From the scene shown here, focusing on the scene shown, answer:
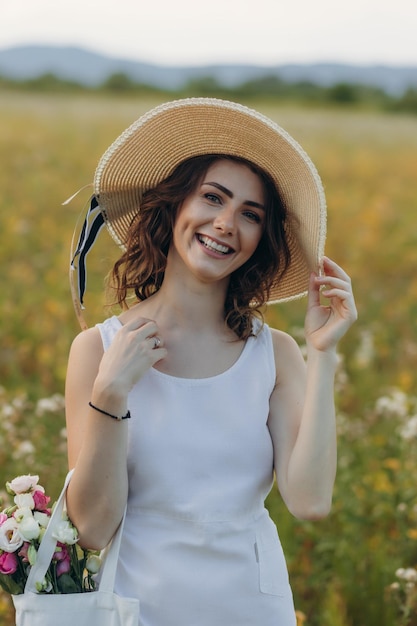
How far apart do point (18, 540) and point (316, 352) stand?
75 cm

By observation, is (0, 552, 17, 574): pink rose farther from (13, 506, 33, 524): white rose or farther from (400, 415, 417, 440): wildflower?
(400, 415, 417, 440): wildflower

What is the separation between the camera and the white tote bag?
6.38ft

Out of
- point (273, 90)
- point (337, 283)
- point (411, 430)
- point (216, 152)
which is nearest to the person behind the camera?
point (337, 283)

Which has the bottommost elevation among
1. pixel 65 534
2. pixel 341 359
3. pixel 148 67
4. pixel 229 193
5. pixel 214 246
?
pixel 148 67

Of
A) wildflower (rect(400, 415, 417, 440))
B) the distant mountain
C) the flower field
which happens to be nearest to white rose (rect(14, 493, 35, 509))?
the flower field

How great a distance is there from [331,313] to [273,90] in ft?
107

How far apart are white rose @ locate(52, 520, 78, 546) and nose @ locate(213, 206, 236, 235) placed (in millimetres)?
687

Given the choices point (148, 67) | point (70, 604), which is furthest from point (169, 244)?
point (148, 67)

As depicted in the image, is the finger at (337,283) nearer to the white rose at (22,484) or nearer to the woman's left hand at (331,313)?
the woman's left hand at (331,313)

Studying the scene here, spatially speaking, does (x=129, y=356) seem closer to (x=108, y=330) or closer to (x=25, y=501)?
(x=108, y=330)

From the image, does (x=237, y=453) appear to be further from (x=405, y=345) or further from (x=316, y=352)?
(x=405, y=345)

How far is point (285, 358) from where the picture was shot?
2.34m

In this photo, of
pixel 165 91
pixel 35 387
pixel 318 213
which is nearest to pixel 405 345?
pixel 35 387

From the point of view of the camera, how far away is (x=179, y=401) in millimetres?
2139
